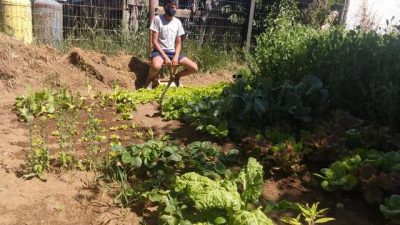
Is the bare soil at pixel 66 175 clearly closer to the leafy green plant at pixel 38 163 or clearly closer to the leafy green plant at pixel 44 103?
the leafy green plant at pixel 38 163

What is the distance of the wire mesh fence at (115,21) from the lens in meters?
7.52

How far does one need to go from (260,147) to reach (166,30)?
14.3 feet

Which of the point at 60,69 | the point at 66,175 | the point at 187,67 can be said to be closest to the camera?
the point at 66,175

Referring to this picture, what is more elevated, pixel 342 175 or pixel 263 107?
pixel 263 107

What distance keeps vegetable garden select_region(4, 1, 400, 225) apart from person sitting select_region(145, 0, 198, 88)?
193 centimetres

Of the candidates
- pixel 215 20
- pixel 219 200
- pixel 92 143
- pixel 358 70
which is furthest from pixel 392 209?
pixel 215 20

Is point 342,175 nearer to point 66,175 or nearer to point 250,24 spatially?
point 66,175

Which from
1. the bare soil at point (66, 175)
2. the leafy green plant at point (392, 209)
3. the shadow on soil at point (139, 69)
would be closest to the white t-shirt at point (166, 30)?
the shadow on soil at point (139, 69)

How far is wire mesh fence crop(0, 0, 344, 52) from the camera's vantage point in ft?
24.7

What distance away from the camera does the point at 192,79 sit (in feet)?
27.1

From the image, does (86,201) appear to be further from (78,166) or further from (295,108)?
(295,108)

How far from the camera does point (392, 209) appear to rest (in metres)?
2.68

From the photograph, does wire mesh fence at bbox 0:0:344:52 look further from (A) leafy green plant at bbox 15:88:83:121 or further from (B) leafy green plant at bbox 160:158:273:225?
(B) leafy green plant at bbox 160:158:273:225

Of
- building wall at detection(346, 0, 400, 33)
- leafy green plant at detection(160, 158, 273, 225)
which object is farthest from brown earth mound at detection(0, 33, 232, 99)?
building wall at detection(346, 0, 400, 33)
